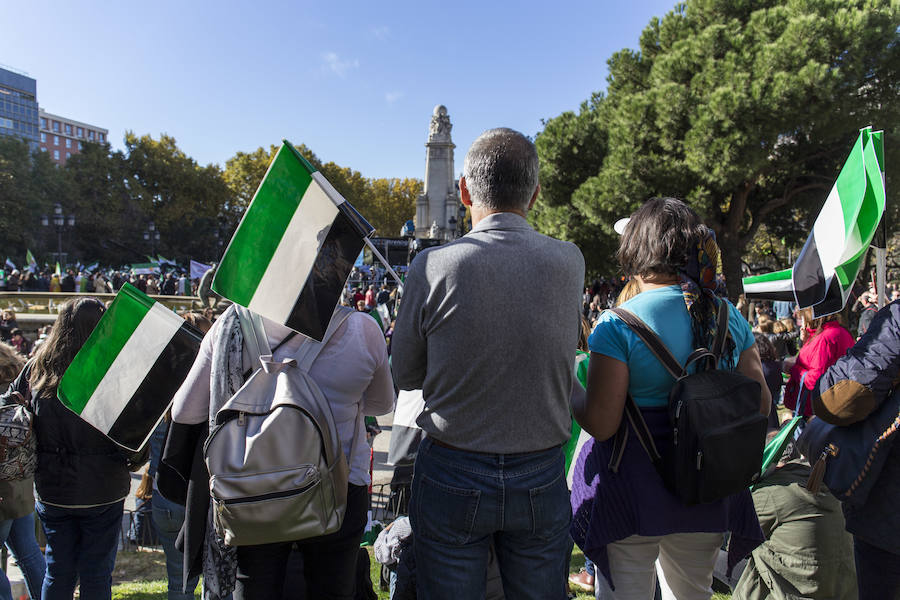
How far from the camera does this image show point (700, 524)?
1.87 m

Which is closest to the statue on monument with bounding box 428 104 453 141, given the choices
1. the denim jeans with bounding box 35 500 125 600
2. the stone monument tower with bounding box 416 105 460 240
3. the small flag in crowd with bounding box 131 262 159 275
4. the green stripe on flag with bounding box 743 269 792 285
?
the stone monument tower with bounding box 416 105 460 240

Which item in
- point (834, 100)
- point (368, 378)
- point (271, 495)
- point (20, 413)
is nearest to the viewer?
point (271, 495)

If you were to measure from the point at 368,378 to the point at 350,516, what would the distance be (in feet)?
1.63

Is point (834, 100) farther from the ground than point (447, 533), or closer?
farther from the ground

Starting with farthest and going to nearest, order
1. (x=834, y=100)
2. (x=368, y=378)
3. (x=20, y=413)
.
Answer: (x=834, y=100), (x=20, y=413), (x=368, y=378)

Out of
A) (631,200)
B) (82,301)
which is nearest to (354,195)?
(631,200)

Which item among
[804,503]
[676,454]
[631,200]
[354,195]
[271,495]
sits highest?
[354,195]

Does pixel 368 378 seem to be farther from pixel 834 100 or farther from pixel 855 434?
pixel 834 100

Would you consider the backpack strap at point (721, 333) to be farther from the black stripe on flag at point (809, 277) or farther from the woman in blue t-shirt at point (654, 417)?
the black stripe on flag at point (809, 277)

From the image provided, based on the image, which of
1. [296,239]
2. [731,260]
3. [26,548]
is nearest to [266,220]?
[296,239]

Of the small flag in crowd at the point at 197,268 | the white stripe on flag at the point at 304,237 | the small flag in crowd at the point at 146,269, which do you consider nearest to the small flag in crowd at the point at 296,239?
the white stripe on flag at the point at 304,237

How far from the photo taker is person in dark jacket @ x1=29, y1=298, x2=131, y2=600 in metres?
2.74

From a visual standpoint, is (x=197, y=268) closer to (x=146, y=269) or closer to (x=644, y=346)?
(x=146, y=269)

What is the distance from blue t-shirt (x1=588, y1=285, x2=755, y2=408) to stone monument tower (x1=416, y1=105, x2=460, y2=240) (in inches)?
1316
